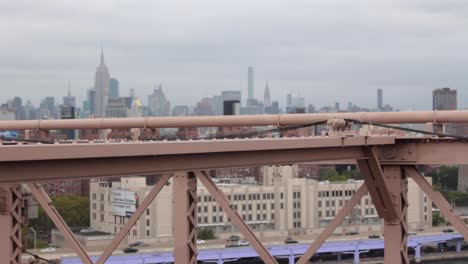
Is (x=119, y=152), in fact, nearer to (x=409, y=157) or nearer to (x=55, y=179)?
(x=55, y=179)

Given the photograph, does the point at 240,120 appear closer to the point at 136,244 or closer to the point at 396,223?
the point at 396,223

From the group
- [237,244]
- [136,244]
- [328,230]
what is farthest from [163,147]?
[237,244]

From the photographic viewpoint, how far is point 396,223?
5.25 m

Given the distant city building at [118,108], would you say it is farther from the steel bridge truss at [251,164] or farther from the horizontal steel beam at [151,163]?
the horizontal steel beam at [151,163]

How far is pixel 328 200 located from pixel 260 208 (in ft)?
16.2

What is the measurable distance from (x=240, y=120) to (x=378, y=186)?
3.46 ft

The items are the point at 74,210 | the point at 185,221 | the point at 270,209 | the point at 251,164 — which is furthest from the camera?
the point at 270,209

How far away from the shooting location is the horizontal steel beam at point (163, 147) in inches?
139

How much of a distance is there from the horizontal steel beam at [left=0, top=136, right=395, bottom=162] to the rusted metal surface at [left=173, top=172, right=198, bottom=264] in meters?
0.55

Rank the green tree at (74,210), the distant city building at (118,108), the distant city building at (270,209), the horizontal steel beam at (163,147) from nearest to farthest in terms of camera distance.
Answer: the horizontal steel beam at (163,147), the distant city building at (270,209), the green tree at (74,210), the distant city building at (118,108)

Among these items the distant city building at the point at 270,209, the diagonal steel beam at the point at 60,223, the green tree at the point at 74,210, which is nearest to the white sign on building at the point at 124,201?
the distant city building at the point at 270,209

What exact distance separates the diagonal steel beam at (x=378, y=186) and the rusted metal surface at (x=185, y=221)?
0.95 m

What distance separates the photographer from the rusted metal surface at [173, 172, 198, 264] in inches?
195

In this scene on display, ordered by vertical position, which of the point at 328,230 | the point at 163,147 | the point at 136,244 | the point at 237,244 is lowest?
the point at 237,244
